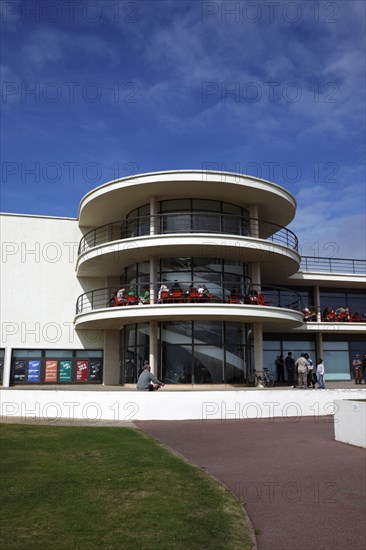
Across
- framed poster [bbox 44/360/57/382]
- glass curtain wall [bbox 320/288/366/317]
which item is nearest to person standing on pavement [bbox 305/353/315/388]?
glass curtain wall [bbox 320/288/366/317]

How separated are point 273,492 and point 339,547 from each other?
2242mm

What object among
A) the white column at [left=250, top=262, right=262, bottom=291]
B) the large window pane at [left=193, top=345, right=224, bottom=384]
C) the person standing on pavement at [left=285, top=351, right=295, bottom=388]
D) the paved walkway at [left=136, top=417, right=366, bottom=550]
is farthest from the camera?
the person standing on pavement at [left=285, top=351, right=295, bottom=388]

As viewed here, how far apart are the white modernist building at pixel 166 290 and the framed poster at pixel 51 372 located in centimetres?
5

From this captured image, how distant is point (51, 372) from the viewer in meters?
28.0

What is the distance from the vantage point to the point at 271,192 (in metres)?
23.7

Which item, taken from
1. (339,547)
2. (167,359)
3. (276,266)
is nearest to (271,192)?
(276,266)

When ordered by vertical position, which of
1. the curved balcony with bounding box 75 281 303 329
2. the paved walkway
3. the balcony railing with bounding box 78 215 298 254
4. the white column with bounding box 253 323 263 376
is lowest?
→ the paved walkway

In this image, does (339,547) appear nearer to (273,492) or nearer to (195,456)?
(273,492)

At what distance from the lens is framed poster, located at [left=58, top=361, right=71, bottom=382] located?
92.1 ft

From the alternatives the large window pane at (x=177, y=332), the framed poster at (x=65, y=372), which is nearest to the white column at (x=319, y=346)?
the large window pane at (x=177, y=332)

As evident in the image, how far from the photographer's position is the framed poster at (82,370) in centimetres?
2828

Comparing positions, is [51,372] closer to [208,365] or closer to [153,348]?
[153,348]

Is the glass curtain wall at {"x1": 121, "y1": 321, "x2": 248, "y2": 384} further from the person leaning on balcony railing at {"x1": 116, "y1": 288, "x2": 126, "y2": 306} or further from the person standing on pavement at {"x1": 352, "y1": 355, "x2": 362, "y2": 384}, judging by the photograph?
the person standing on pavement at {"x1": 352, "y1": 355, "x2": 362, "y2": 384}

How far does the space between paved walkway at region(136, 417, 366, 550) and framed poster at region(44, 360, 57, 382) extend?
12.5 metres
